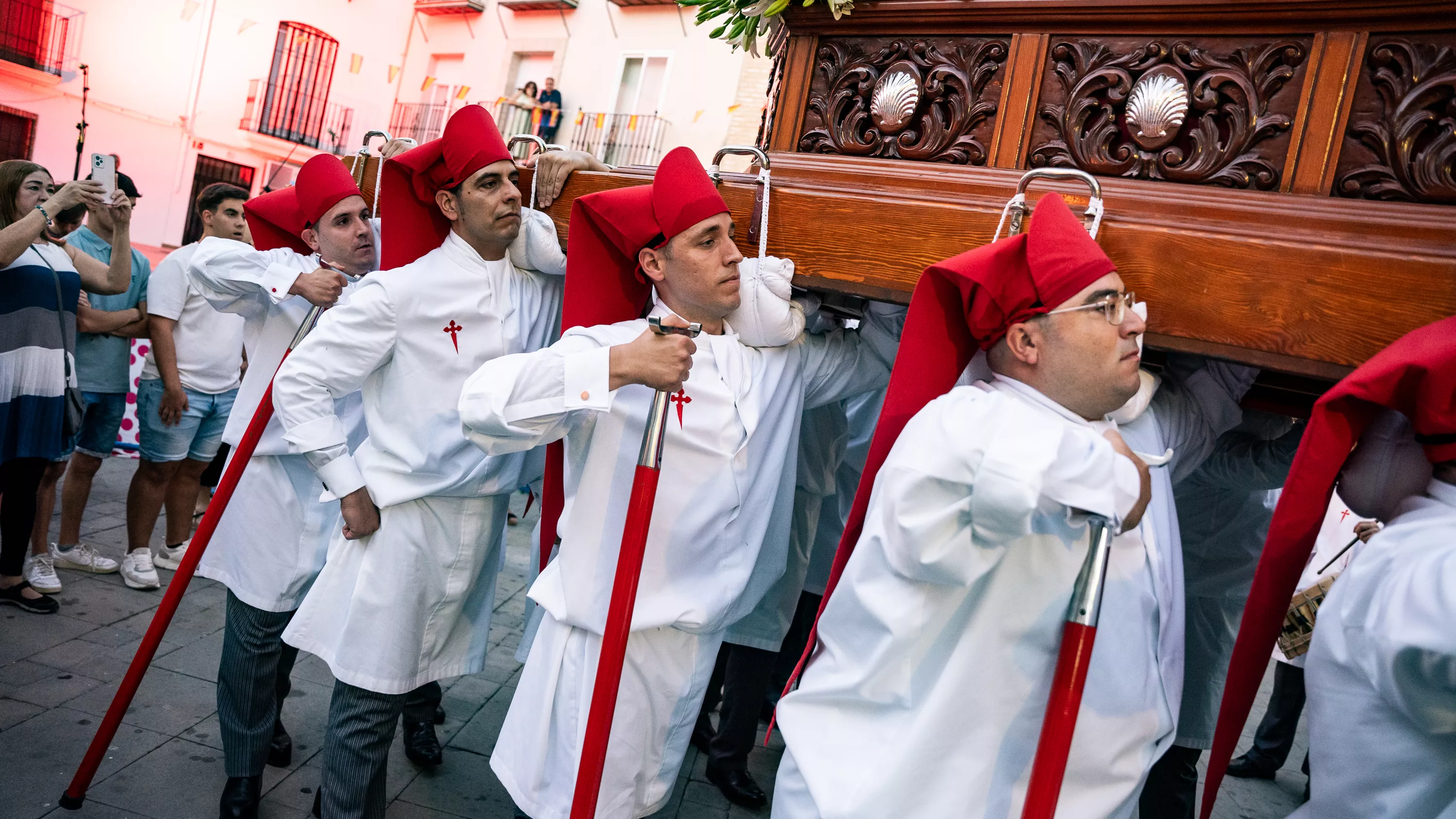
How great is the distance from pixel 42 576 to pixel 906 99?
16.1 feet

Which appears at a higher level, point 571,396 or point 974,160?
point 974,160

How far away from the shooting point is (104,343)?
18.2ft

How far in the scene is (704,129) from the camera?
15.7m

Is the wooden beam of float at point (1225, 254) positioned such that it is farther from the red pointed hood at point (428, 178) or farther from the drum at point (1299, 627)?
the red pointed hood at point (428, 178)

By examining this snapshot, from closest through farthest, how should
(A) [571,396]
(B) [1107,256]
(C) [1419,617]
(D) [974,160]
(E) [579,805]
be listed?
1. (C) [1419,617]
2. (B) [1107,256]
3. (E) [579,805]
4. (A) [571,396]
5. (D) [974,160]

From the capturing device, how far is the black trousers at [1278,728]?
521 centimetres

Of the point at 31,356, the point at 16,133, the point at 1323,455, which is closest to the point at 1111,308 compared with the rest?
the point at 1323,455

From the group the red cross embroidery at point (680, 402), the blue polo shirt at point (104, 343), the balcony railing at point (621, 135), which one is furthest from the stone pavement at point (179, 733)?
the balcony railing at point (621, 135)

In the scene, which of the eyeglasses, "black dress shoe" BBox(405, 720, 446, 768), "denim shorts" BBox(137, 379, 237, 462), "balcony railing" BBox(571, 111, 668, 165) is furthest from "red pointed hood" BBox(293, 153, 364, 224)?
"balcony railing" BBox(571, 111, 668, 165)

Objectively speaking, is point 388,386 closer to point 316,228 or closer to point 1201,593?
point 316,228

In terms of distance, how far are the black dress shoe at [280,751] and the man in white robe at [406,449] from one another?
576 millimetres

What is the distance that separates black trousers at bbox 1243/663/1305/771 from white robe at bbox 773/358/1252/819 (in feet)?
12.7

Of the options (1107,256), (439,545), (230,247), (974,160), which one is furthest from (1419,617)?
(230,247)

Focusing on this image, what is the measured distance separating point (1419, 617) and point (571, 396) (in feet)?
5.62
